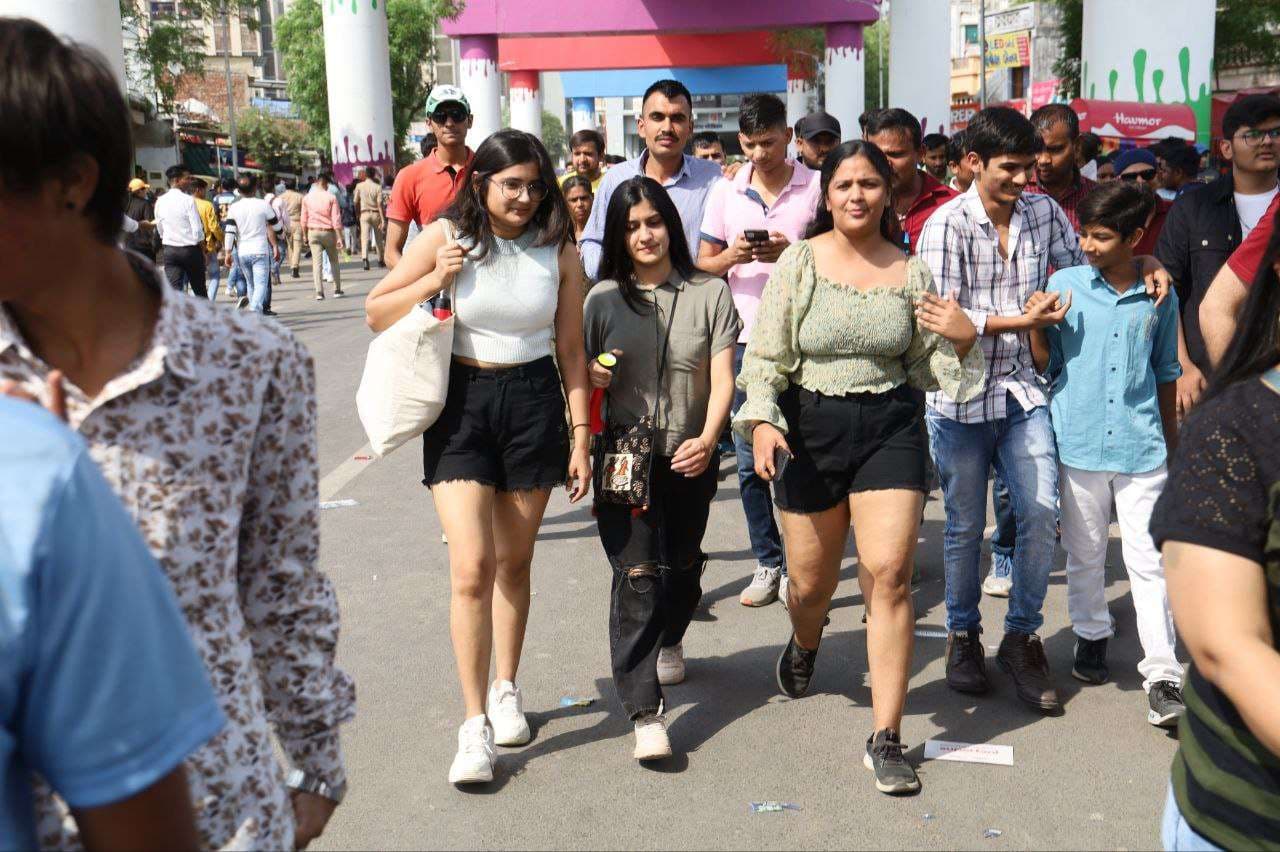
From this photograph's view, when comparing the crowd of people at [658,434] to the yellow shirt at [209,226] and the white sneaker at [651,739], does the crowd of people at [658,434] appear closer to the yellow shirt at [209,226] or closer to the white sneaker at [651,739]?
the white sneaker at [651,739]

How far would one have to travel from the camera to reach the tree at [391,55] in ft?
136

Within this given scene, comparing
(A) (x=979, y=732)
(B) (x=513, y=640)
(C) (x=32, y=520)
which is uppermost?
(C) (x=32, y=520)

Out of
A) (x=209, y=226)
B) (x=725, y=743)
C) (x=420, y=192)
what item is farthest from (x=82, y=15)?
(x=725, y=743)

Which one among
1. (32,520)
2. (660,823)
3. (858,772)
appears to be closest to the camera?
(32,520)

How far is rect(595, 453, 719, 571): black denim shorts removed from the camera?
446cm

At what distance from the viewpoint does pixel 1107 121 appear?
51.6 ft

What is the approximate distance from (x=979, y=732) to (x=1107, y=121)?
505 inches

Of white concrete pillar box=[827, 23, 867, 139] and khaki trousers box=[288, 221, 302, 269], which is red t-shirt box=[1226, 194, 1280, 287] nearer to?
khaki trousers box=[288, 221, 302, 269]

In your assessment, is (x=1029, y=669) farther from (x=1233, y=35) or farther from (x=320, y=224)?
(x=1233, y=35)

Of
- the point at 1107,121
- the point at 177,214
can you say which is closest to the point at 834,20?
the point at 1107,121

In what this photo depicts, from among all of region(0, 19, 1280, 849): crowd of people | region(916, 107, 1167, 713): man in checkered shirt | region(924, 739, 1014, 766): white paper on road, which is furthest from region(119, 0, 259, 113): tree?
region(924, 739, 1014, 766): white paper on road

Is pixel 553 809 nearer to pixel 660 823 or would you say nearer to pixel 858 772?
pixel 660 823

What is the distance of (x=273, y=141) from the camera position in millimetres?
66938

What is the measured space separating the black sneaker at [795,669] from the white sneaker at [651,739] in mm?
622
